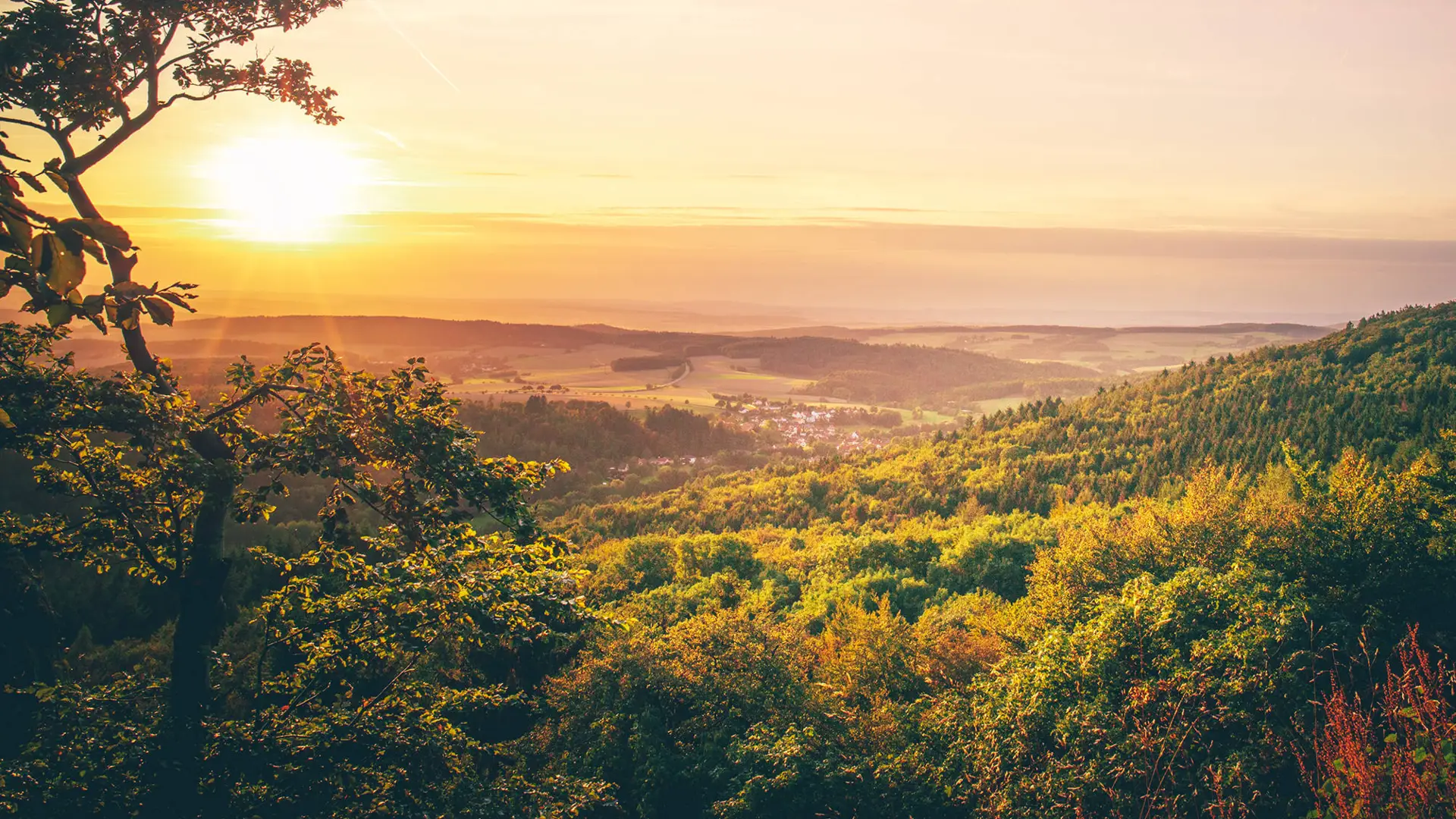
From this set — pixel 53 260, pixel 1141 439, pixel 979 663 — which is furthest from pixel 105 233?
pixel 1141 439

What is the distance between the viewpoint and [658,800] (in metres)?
19.7

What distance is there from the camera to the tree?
8039mm

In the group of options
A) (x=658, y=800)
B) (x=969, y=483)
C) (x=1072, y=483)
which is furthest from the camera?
(x=969, y=483)

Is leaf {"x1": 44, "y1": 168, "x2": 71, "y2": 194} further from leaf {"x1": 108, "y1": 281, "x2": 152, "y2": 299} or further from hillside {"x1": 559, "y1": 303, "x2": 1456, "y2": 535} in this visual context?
hillside {"x1": 559, "y1": 303, "x2": 1456, "y2": 535}

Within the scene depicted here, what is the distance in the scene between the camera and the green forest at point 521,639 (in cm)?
807

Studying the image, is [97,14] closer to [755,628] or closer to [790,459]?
[755,628]

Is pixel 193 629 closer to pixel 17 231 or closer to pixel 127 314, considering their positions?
pixel 127 314

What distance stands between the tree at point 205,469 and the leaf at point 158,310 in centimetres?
477

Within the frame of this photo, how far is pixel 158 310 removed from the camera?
350 cm

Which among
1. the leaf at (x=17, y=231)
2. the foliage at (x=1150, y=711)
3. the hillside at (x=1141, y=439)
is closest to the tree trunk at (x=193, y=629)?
the leaf at (x=17, y=231)

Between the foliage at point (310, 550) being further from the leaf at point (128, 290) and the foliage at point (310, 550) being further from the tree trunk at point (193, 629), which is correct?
the leaf at point (128, 290)

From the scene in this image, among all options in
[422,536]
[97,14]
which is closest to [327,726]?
[422,536]

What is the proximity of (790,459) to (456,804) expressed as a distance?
130745 millimetres

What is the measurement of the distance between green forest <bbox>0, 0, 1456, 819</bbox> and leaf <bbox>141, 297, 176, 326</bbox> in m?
0.04
